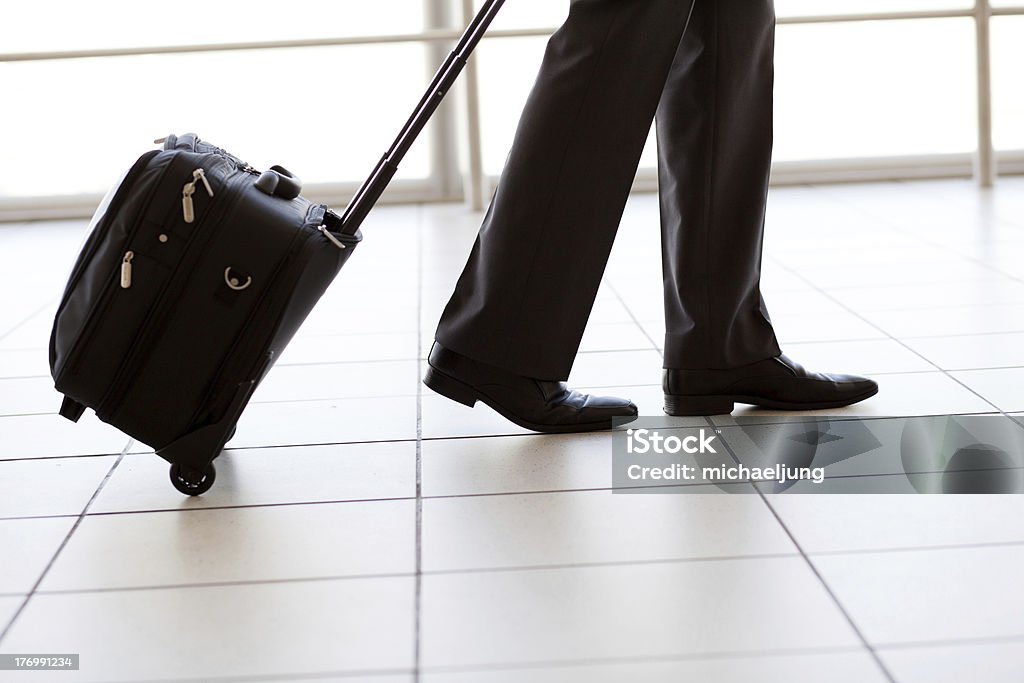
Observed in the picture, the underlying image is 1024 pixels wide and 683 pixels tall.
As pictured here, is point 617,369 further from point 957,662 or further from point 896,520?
point 957,662

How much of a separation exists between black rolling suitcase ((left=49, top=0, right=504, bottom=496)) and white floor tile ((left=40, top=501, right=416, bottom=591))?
94 millimetres

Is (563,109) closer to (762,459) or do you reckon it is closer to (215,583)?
(762,459)

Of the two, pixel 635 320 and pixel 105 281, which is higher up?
pixel 105 281

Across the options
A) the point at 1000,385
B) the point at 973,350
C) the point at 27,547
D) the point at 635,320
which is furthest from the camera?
the point at 635,320

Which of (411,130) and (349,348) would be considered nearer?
(411,130)

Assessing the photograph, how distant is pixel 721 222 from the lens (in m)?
1.62

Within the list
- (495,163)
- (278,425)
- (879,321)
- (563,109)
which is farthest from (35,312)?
(495,163)

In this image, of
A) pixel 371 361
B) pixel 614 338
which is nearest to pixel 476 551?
pixel 371 361

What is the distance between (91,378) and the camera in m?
1.32

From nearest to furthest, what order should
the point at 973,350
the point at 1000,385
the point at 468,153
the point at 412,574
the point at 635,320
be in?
the point at 412,574, the point at 1000,385, the point at 973,350, the point at 635,320, the point at 468,153

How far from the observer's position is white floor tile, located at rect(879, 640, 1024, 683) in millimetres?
948

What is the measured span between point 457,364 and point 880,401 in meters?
0.60

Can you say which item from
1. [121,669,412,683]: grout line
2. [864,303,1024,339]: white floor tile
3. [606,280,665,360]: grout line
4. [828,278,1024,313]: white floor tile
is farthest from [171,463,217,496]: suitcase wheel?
[828,278,1024,313]: white floor tile

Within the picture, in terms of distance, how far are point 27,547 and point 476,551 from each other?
481 mm
